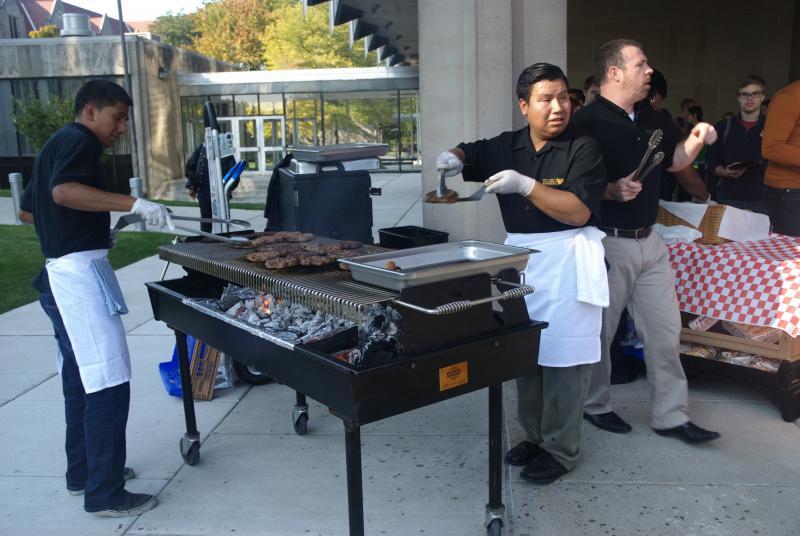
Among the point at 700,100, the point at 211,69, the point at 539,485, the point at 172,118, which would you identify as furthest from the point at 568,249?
the point at 211,69

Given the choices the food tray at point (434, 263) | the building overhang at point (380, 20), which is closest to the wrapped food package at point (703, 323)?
the food tray at point (434, 263)

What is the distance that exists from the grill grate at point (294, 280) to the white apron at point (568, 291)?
2.92ft

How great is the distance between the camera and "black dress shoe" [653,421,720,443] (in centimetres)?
380

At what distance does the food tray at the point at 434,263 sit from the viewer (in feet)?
8.06

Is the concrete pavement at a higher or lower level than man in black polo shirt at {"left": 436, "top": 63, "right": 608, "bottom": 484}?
lower

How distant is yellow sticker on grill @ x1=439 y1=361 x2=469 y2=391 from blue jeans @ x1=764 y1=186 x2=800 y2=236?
317 cm

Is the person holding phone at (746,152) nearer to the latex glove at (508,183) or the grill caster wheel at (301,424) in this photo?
the latex glove at (508,183)

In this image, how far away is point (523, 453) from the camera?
3691mm

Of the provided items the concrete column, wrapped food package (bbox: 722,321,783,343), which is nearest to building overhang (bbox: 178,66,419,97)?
the concrete column

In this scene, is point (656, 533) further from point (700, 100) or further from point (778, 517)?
point (700, 100)

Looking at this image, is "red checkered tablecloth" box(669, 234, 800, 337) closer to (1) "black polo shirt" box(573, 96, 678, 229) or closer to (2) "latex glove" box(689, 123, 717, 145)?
(1) "black polo shirt" box(573, 96, 678, 229)

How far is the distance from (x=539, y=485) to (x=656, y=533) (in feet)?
1.89

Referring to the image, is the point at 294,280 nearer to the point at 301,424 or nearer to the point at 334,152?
the point at 301,424

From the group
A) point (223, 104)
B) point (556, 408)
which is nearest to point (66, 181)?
point (556, 408)
